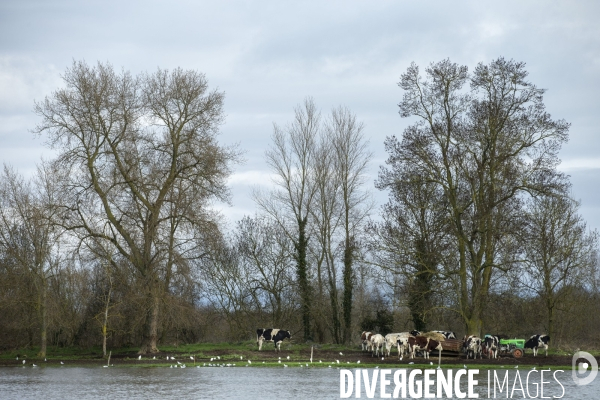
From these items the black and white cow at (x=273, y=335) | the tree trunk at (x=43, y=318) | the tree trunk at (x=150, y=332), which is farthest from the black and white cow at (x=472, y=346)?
the tree trunk at (x=43, y=318)

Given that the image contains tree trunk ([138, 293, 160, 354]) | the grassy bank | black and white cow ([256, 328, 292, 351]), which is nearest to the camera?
the grassy bank

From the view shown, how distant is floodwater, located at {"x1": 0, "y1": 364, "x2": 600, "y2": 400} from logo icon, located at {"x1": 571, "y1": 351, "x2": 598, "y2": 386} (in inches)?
13.6

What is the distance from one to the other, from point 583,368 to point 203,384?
16427 millimetres

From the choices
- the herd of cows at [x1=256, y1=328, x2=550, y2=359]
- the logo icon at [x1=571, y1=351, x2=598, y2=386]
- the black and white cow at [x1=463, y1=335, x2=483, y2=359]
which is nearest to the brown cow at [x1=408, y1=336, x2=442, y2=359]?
the herd of cows at [x1=256, y1=328, x2=550, y2=359]

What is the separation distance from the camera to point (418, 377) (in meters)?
27.8

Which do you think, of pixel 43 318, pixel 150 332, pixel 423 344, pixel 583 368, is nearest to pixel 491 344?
pixel 423 344

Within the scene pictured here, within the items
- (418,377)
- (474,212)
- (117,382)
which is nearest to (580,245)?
(474,212)

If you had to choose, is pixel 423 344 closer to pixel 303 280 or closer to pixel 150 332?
pixel 303 280

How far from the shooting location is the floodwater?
69.0 feet

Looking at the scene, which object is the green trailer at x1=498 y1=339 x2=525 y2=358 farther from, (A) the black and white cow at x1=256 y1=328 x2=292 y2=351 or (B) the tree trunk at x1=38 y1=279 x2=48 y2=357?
(B) the tree trunk at x1=38 y1=279 x2=48 y2=357

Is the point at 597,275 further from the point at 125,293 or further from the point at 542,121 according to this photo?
the point at 125,293

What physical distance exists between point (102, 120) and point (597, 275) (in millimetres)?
40557

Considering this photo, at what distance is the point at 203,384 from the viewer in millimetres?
24438

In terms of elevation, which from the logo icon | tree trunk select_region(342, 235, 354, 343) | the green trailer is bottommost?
the logo icon
